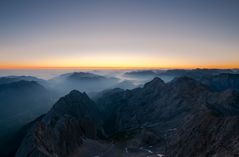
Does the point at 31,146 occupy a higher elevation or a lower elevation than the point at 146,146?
higher

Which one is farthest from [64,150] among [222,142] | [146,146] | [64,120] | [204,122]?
[222,142]

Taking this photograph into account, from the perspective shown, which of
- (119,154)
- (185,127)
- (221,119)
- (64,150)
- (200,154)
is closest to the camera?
(200,154)

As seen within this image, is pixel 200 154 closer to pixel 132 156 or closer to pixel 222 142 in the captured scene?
pixel 222 142

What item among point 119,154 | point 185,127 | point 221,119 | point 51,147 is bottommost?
point 119,154

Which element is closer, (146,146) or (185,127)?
(185,127)

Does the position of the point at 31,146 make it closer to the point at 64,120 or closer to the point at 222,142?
the point at 64,120

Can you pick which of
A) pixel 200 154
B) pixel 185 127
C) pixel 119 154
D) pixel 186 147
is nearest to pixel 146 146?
pixel 119 154

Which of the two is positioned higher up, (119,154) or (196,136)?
(196,136)

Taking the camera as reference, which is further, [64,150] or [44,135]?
[64,150]

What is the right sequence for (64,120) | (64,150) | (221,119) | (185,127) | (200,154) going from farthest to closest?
(64,120)
(64,150)
(185,127)
(221,119)
(200,154)
